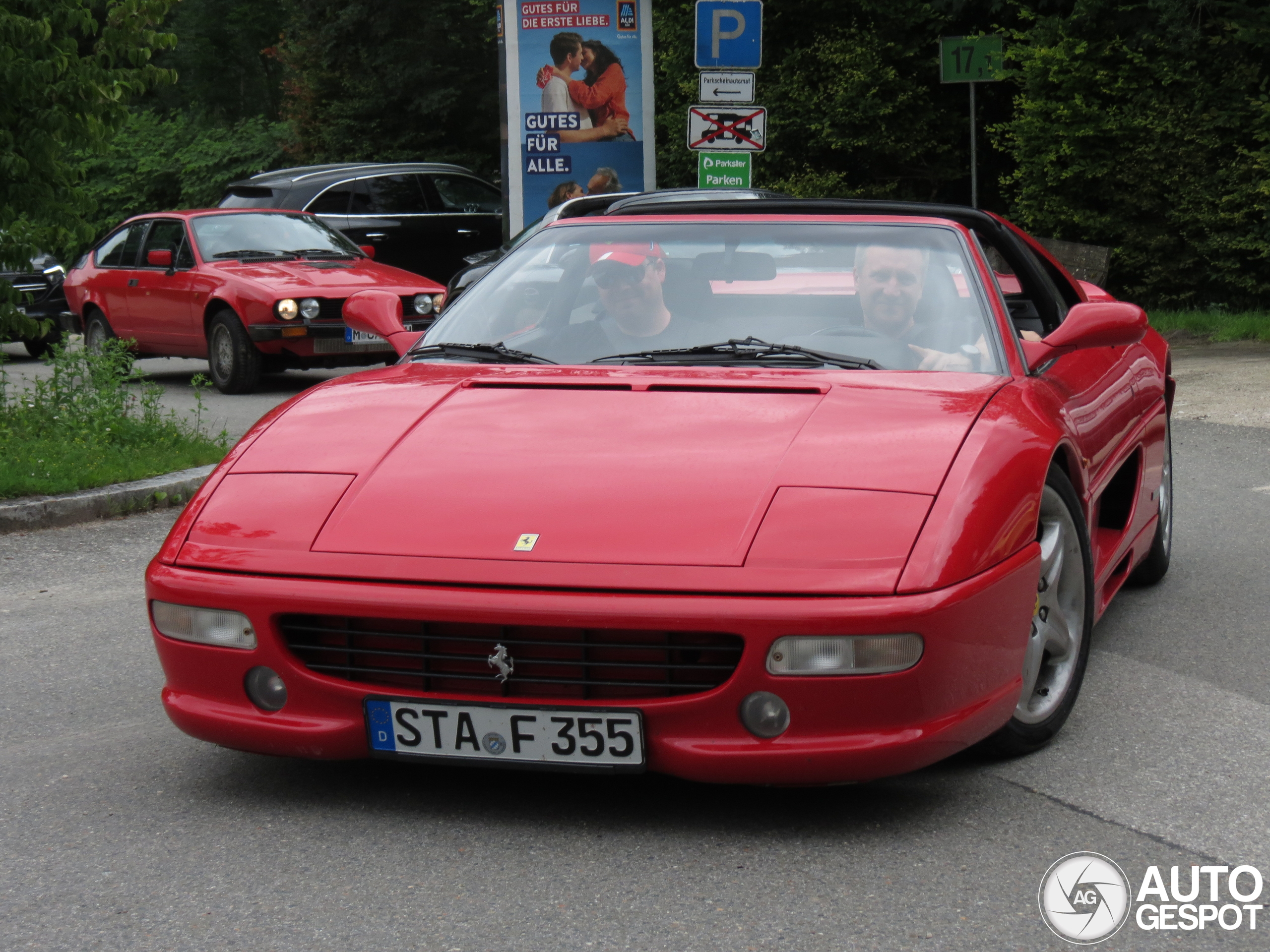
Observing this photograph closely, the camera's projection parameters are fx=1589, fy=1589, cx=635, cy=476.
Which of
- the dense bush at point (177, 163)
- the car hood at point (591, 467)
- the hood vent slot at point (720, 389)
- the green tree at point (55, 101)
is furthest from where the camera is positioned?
the dense bush at point (177, 163)

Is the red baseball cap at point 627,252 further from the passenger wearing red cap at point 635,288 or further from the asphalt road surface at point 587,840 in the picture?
the asphalt road surface at point 587,840

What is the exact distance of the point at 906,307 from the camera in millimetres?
4191

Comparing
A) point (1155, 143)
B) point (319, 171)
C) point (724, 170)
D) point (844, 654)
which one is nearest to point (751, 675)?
point (844, 654)

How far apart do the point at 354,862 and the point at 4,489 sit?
488 cm

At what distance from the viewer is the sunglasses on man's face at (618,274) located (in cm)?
441

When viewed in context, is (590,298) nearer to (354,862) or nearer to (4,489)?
(354,862)

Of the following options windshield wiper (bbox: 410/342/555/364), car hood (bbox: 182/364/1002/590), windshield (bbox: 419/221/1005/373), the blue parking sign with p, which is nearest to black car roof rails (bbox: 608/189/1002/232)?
windshield (bbox: 419/221/1005/373)

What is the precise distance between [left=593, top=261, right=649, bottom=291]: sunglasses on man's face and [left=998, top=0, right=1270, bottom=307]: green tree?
39.5ft

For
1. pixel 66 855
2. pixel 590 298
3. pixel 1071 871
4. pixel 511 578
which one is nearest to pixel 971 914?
pixel 1071 871

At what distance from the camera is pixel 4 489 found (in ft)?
24.1

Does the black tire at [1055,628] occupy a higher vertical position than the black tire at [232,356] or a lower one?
higher

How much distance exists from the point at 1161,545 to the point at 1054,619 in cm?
Answer: 203

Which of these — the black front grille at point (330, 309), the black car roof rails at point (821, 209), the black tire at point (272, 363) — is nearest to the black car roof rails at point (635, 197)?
the black front grille at point (330, 309)

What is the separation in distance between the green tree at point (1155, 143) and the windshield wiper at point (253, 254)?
27.2 feet
